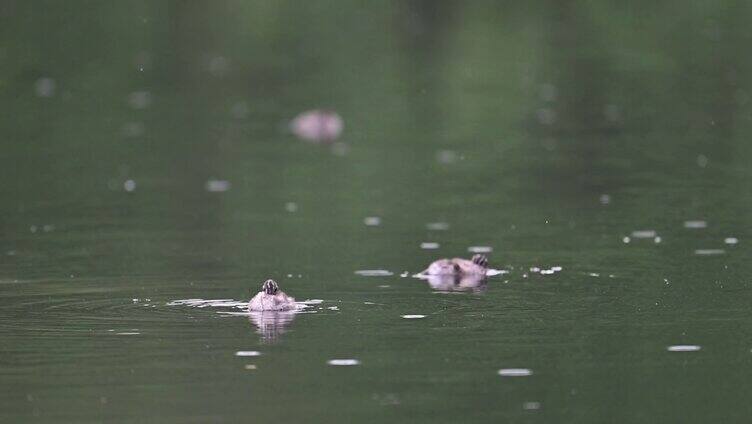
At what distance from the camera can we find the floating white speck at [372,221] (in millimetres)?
23688

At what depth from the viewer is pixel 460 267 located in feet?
62.4

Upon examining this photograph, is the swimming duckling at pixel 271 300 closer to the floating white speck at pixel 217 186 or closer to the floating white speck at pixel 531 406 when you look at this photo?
the floating white speck at pixel 531 406

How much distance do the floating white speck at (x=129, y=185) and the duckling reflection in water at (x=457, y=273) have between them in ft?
31.8

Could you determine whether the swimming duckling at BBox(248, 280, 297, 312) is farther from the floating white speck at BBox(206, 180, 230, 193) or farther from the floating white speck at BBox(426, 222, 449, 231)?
the floating white speck at BBox(206, 180, 230, 193)

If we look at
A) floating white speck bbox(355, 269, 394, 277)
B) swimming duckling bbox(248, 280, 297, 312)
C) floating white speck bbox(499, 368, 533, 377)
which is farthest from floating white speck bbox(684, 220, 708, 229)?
floating white speck bbox(499, 368, 533, 377)

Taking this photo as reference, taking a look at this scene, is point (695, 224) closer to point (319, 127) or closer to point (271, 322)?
point (271, 322)

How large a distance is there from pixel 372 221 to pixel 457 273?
5125 mm

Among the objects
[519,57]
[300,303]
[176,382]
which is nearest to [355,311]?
[300,303]

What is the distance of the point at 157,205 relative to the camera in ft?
86.3

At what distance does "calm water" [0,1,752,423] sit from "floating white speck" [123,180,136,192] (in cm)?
41

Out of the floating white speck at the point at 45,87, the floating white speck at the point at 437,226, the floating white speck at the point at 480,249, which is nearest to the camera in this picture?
the floating white speck at the point at 480,249

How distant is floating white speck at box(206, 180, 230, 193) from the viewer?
27.9 metres

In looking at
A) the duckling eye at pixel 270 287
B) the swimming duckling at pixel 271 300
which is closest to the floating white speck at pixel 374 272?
the swimming duckling at pixel 271 300

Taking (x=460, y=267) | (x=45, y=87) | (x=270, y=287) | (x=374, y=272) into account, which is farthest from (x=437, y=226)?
(x=45, y=87)
